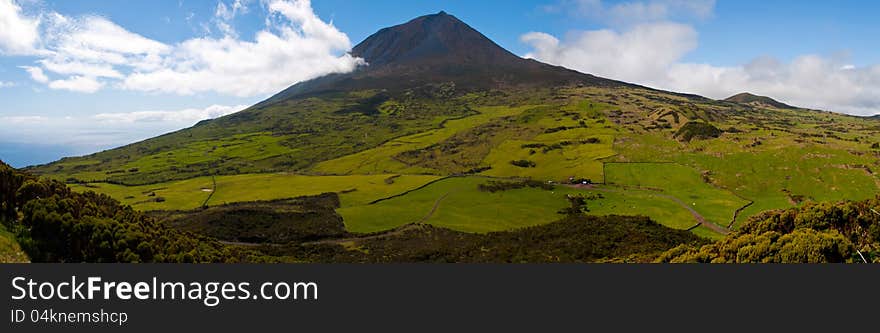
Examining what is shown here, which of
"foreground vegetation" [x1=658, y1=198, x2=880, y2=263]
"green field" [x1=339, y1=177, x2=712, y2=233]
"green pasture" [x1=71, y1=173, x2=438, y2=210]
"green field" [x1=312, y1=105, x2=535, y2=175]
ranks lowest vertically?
"green field" [x1=339, y1=177, x2=712, y2=233]

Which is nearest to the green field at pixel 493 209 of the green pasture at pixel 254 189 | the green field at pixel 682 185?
the green field at pixel 682 185

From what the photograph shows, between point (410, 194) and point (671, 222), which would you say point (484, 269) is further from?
point (410, 194)

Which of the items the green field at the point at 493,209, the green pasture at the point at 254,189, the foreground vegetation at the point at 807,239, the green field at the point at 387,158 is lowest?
the green field at the point at 493,209

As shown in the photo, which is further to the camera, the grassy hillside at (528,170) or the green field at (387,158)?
the green field at (387,158)

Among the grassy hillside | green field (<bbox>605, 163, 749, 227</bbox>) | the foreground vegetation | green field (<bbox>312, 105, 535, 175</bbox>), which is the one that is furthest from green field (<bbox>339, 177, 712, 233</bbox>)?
the foreground vegetation

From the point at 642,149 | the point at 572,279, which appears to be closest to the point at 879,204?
the point at 572,279

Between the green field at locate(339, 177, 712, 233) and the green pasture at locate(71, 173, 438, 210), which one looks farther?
the green pasture at locate(71, 173, 438, 210)

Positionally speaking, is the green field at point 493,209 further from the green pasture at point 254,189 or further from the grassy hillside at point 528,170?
the green pasture at point 254,189

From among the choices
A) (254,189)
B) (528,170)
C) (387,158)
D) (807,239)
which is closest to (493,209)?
(528,170)

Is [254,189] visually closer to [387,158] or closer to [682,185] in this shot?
[387,158]

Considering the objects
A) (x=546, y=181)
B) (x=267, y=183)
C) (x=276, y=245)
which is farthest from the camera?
(x=267, y=183)

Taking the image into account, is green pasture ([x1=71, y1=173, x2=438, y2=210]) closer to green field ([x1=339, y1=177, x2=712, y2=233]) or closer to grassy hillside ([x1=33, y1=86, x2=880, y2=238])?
grassy hillside ([x1=33, y1=86, x2=880, y2=238])
